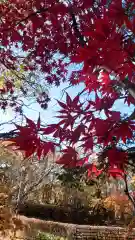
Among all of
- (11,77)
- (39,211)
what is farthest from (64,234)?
(11,77)

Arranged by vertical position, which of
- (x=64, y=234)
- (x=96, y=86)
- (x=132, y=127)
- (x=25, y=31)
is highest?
(x=25, y=31)

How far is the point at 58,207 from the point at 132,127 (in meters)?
13.8

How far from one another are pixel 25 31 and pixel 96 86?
1612 millimetres

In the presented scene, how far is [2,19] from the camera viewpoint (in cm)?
288

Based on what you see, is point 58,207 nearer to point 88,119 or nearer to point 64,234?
point 64,234

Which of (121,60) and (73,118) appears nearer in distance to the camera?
(121,60)

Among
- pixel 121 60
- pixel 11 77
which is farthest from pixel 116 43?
pixel 11 77

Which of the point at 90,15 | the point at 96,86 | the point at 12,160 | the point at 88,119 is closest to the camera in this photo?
the point at 88,119

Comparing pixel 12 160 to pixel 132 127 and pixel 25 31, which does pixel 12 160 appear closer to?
pixel 25 31

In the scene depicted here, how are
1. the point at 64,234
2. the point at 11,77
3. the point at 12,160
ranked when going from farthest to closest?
the point at 12,160 < the point at 64,234 < the point at 11,77

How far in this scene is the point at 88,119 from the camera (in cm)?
154

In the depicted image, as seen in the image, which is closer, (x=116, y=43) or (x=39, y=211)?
(x=116, y=43)

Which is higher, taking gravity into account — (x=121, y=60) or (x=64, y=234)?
(x=121, y=60)

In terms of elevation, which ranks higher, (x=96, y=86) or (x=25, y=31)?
(x=25, y=31)
